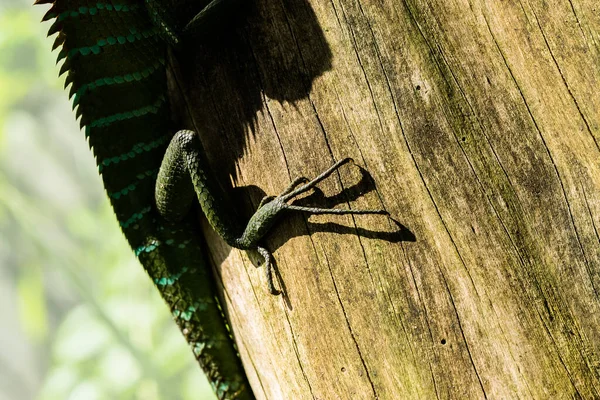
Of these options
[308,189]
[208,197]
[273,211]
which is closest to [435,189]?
[308,189]

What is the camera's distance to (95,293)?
15.7ft

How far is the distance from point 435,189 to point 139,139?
1391 millimetres

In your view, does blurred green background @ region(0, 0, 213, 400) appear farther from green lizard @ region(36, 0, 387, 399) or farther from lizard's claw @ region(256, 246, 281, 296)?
lizard's claw @ region(256, 246, 281, 296)

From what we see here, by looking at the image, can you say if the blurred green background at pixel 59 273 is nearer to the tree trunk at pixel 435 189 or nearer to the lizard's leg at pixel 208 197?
the lizard's leg at pixel 208 197

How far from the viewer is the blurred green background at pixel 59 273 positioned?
4273mm

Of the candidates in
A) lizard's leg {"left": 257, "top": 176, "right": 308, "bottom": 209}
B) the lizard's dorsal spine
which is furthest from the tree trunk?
the lizard's dorsal spine

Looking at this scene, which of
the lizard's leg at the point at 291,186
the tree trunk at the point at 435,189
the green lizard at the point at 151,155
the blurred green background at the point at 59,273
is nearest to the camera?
the tree trunk at the point at 435,189

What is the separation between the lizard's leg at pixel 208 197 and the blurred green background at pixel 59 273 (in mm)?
2120

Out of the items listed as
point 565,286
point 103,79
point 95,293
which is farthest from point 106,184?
point 95,293

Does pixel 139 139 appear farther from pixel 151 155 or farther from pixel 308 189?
pixel 308 189

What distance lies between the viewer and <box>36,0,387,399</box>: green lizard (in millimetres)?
2463

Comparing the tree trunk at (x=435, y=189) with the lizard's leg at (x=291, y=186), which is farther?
the lizard's leg at (x=291, y=186)

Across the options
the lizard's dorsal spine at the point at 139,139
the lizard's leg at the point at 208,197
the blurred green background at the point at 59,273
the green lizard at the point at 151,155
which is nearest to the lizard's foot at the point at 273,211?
the lizard's leg at the point at 208,197

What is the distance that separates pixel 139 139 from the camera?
260 cm
